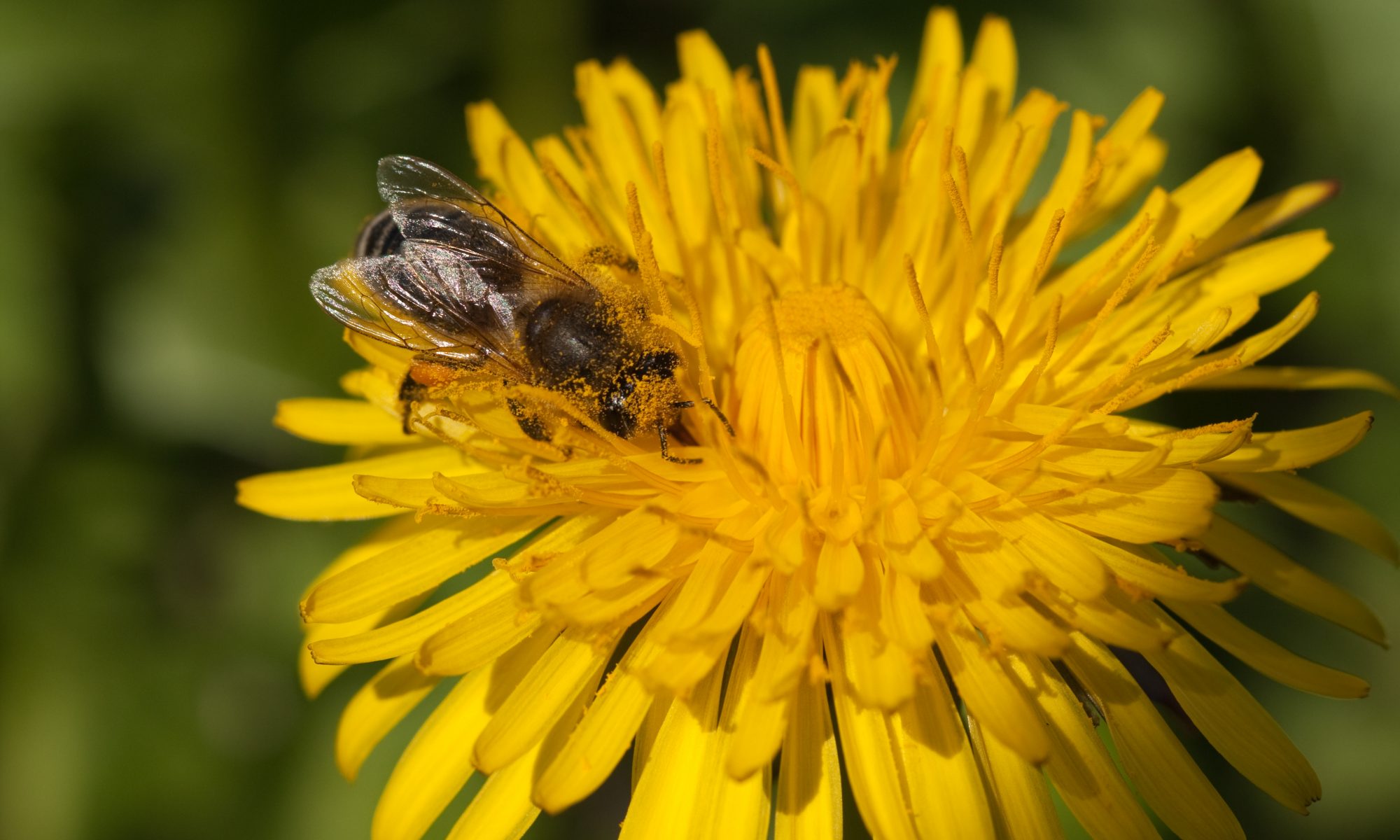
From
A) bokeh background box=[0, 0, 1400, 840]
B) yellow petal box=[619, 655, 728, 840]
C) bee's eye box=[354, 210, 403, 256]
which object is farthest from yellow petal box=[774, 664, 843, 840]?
bokeh background box=[0, 0, 1400, 840]

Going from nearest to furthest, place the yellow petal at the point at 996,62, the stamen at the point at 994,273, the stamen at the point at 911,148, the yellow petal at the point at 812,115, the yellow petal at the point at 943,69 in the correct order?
the stamen at the point at 994,273
the stamen at the point at 911,148
the yellow petal at the point at 943,69
the yellow petal at the point at 996,62
the yellow petal at the point at 812,115

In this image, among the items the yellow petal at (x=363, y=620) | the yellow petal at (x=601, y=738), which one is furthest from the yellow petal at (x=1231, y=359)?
the yellow petal at (x=363, y=620)

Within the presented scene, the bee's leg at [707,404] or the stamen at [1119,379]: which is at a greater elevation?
the stamen at [1119,379]

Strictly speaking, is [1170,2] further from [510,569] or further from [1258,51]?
[510,569]

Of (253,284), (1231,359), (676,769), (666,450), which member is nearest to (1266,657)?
(1231,359)

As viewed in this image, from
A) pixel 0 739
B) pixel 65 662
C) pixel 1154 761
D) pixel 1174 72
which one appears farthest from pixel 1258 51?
pixel 0 739

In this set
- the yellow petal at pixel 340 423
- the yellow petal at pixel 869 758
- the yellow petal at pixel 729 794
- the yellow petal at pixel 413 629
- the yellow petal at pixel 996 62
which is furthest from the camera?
the yellow petal at pixel 996 62

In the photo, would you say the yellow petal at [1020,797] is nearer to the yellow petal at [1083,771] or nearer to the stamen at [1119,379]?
the yellow petal at [1083,771]
